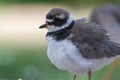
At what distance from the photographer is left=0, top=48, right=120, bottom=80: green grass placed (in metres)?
12.1

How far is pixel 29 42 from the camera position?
17.8m

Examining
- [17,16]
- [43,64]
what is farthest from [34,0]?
[43,64]

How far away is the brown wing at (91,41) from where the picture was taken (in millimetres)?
7242

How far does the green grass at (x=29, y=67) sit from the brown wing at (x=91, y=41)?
3.70 meters

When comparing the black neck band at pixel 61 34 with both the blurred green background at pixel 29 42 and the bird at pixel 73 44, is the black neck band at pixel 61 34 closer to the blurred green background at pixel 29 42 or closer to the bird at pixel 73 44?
the bird at pixel 73 44

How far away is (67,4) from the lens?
24547mm

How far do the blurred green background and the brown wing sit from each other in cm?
133

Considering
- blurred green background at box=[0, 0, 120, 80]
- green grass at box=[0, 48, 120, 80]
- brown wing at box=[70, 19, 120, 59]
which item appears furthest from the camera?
blurred green background at box=[0, 0, 120, 80]

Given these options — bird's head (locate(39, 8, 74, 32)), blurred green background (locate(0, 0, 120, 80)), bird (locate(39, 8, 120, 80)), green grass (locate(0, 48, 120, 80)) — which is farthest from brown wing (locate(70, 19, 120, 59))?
green grass (locate(0, 48, 120, 80))

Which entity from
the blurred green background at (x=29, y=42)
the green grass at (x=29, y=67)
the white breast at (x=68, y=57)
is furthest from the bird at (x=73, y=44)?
the green grass at (x=29, y=67)

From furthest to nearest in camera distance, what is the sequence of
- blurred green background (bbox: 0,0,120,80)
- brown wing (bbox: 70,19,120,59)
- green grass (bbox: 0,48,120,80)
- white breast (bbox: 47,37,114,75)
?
1. blurred green background (bbox: 0,0,120,80)
2. green grass (bbox: 0,48,120,80)
3. brown wing (bbox: 70,19,120,59)
4. white breast (bbox: 47,37,114,75)

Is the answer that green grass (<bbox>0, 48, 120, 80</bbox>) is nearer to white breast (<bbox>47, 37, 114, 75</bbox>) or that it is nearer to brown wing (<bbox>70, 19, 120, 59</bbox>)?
brown wing (<bbox>70, 19, 120, 59</bbox>)

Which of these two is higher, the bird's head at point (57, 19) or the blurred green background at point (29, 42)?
the bird's head at point (57, 19)

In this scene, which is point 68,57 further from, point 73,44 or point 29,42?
point 29,42
